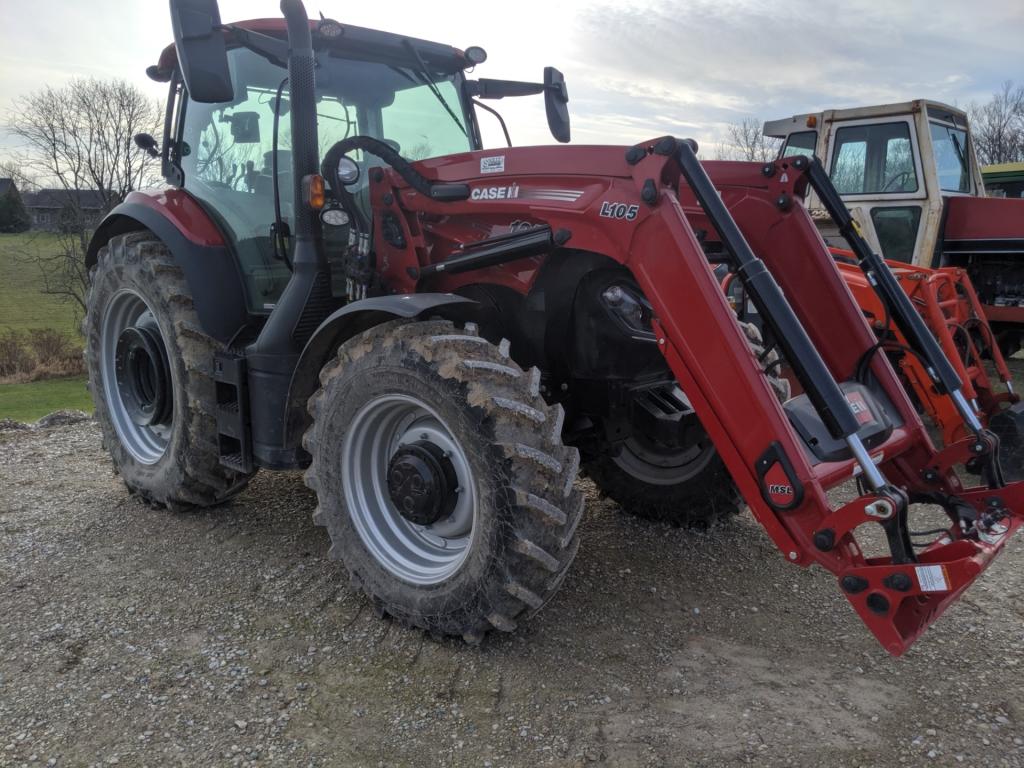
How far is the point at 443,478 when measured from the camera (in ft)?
10.3

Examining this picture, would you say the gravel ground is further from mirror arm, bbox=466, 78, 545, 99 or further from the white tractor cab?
the white tractor cab

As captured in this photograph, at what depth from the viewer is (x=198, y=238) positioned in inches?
167

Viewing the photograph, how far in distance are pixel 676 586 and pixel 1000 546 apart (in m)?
1.41

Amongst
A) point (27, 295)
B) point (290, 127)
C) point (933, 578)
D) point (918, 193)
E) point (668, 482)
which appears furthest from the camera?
point (27, 295)

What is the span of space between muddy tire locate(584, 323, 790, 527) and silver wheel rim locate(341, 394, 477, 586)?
132 cm

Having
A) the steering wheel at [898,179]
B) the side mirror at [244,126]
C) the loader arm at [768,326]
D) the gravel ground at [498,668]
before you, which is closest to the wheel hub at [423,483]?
the gravel ground at [498,668]

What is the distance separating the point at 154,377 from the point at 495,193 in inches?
95.3

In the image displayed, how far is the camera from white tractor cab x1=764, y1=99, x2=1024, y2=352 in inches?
323

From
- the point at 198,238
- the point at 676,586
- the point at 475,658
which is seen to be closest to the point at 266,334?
the point at 198,238

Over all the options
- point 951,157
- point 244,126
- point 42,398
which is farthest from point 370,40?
point 42,398

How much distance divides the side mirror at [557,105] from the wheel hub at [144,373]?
8.15ft

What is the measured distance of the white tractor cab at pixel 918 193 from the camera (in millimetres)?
8195

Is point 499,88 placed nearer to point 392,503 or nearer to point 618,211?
point 618,211

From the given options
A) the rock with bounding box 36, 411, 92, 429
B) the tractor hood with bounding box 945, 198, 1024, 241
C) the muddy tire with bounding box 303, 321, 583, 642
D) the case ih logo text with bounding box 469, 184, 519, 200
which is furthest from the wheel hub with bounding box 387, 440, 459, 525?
the tractor hood with bounding box 945, 198, 1024, 241
